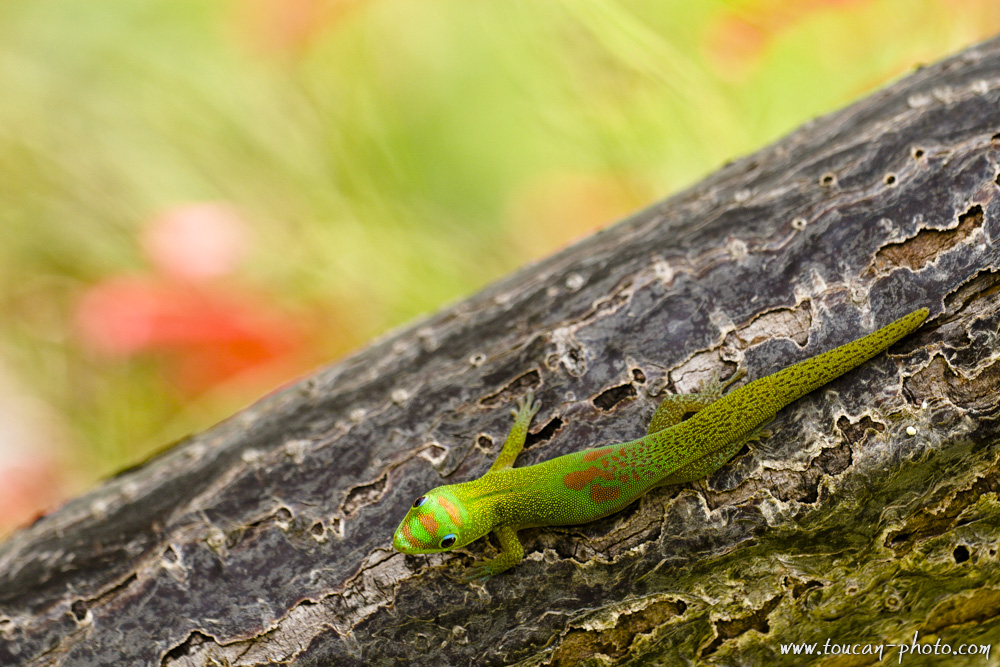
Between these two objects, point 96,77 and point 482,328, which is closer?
point 482,328

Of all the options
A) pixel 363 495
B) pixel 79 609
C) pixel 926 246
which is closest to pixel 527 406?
pixel 363 495

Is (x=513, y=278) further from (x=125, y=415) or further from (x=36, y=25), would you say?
(x=36, y=25)

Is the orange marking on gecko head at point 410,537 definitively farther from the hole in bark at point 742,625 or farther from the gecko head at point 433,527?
the hole in bark at point 742,625

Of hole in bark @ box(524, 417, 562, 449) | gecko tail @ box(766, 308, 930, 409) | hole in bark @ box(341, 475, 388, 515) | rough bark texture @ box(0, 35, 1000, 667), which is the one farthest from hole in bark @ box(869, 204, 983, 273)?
hole in bark @ box(341, 475, 388, 515)

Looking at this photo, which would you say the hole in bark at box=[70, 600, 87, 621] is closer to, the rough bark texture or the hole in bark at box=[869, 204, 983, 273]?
the rough bark texture

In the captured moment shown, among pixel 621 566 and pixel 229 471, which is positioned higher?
pixel 229 471

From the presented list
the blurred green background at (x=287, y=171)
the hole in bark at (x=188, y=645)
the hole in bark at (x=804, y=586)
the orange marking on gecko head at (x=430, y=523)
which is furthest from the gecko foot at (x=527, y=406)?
the blurred green background at (x=287, y=171)

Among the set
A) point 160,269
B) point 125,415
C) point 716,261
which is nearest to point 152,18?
point 160,269

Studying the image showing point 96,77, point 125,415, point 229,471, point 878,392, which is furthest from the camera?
point 96,77
